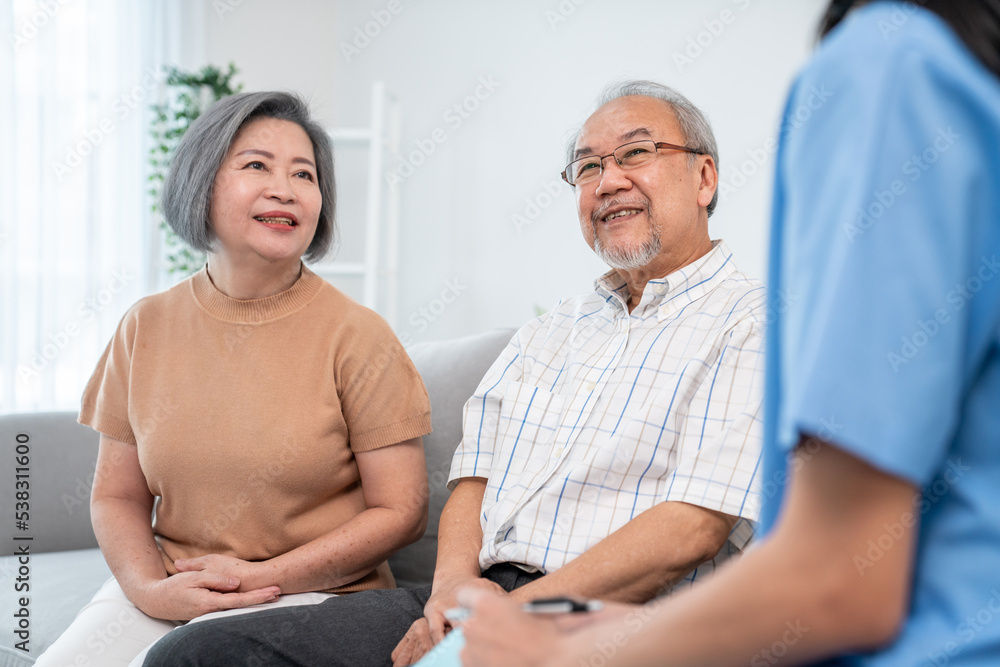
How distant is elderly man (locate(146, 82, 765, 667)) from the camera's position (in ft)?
3.68

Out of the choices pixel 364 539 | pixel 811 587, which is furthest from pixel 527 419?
pixel 811 587

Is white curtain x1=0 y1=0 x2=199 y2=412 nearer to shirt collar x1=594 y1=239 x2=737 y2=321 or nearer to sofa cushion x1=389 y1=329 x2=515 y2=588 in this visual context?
sofa cushion x1=389 y1=329 x2=515 y2=588

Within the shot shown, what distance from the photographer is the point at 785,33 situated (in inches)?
131

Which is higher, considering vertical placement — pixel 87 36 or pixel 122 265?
pixel 87 36

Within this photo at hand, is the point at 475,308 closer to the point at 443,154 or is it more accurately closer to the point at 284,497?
the point at 443,154

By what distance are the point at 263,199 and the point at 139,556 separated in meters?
0.71

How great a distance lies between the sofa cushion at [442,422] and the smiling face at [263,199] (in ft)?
1.48

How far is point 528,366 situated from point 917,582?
3.48 ft

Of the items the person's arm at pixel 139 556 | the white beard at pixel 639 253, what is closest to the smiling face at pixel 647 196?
the white beard at pixel 639 253

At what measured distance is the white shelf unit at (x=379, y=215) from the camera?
348cm

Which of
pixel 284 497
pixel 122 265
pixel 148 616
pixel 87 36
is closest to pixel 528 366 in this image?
pixel 284 497

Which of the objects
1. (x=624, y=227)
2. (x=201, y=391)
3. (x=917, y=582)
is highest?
(x=624, y=227)

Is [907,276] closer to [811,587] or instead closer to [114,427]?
[811,587]

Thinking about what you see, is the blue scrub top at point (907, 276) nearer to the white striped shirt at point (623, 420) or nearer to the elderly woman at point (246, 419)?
A: the white striped shirt at point (623, 420)
